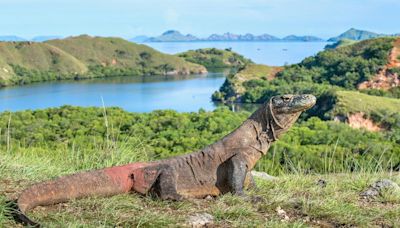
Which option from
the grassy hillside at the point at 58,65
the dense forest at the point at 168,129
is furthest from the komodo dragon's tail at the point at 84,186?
the grassy hillside at the point at 58,65

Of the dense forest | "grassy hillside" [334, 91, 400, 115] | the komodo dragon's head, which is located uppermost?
the komodo dragon's head

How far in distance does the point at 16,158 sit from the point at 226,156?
2.89m

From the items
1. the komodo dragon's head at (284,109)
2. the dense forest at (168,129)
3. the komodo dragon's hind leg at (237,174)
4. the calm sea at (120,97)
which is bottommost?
the calm sea at (120,97)

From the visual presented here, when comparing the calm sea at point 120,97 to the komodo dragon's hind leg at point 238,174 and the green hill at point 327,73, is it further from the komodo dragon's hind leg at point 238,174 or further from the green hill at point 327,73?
the komodo dragon's hind leg at point 238,174

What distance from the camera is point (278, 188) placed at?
5922 millimetres

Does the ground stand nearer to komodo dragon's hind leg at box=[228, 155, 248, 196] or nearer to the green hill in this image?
komodo dragon's hind leg at box=[228, 155, 248, 196]

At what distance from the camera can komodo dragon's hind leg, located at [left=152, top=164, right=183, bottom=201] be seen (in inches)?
209

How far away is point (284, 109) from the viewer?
5688mm

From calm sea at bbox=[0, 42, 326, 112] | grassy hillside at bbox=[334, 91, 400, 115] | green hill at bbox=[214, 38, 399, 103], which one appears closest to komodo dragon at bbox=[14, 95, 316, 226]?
grassy hillside at bbox=[334, 91, 400, 115]

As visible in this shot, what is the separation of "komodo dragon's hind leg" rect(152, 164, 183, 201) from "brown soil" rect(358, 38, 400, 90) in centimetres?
11287

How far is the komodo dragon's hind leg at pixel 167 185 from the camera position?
5305mm

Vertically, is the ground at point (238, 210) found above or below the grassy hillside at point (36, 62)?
above

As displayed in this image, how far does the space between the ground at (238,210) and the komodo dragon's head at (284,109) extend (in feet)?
2.17

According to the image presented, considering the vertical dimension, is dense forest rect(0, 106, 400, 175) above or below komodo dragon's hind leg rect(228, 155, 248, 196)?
below
